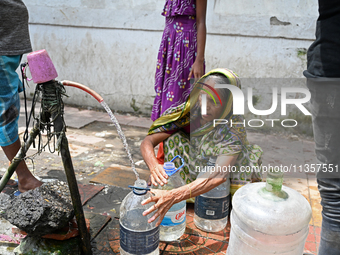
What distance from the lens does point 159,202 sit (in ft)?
5.77

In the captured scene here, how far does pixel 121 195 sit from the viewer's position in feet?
8.66

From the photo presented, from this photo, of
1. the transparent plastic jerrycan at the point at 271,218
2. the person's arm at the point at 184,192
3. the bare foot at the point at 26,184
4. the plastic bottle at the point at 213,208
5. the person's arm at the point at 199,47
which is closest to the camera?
the transparent plastic jerrycan at the point at 271,218

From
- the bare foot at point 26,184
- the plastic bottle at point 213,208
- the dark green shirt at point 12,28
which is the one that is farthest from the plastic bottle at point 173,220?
the dark green shirt at point 12,28

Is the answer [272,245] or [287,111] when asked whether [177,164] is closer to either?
[272,245]

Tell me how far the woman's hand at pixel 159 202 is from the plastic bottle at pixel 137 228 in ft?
0.16

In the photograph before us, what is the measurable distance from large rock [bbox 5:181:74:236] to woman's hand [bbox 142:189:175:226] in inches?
18.9

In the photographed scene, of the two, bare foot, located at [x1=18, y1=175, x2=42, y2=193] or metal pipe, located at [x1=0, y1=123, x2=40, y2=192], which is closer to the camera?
metal pipe, located at [x1=0, y1=123, x2=40, y2=192]

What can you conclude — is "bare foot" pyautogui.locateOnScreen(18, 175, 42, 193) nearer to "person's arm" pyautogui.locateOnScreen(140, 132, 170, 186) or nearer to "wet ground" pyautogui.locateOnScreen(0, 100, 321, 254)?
"wet ground" pyautogui.locateOnScreen(0, 100, 321, 254)

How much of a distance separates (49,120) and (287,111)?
396 centimetres

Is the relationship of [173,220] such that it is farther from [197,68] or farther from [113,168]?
[197,68]

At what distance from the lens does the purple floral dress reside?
3.05m

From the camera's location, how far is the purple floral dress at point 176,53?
3047 mm

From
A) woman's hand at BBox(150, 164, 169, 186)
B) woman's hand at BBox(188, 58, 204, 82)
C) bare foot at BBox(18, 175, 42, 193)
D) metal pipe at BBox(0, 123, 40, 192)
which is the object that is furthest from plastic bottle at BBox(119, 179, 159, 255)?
woman's hand at BBox(188, 58, 204, 82)

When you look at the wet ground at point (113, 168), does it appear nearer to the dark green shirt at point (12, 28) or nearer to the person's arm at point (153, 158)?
the person's arm at point (153, 158)
